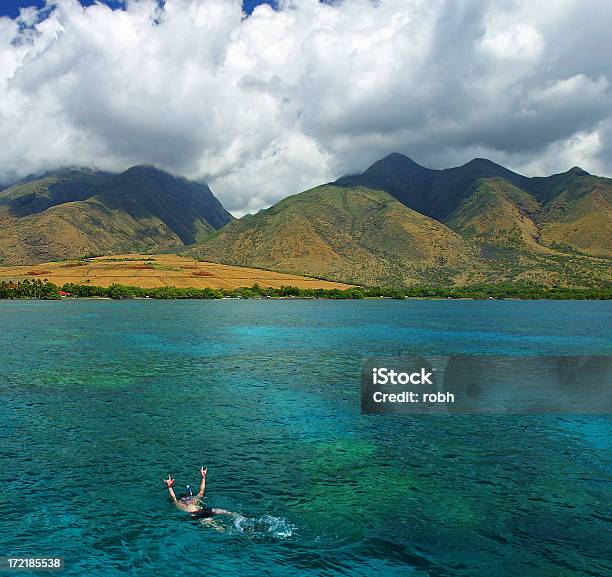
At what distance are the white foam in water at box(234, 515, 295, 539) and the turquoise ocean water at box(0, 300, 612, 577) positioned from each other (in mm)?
109

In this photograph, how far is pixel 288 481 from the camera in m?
33.2

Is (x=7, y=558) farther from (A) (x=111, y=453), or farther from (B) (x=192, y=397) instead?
(B) (x=192, y=397)

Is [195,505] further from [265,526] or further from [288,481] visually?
[288,481]

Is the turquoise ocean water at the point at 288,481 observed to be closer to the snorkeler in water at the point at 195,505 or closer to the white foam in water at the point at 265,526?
A: the white foam in water at the point at 265,526

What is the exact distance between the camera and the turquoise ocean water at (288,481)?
A: 24375 millimetres

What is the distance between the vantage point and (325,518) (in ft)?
91.5

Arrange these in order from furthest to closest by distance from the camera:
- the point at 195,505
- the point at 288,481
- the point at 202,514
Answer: the point at 288,481 → the point at 195,505 → the point at 202,514

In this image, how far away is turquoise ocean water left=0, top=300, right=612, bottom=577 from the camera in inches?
960

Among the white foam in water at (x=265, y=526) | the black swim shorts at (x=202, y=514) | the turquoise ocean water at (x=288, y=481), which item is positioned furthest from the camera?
the black swim shorts at (x=202, y=514)

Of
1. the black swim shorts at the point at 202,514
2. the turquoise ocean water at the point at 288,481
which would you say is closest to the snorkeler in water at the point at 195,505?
the black swim shorts at the point at 202,514

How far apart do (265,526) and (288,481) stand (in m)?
6.35

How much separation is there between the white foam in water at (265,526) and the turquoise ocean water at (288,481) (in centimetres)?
11

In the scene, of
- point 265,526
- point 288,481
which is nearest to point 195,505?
point 265,526

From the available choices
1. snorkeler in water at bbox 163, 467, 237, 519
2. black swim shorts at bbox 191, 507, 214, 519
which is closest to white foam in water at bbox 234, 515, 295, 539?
snorkeler in water at bbox 163, 467, 237, 519
